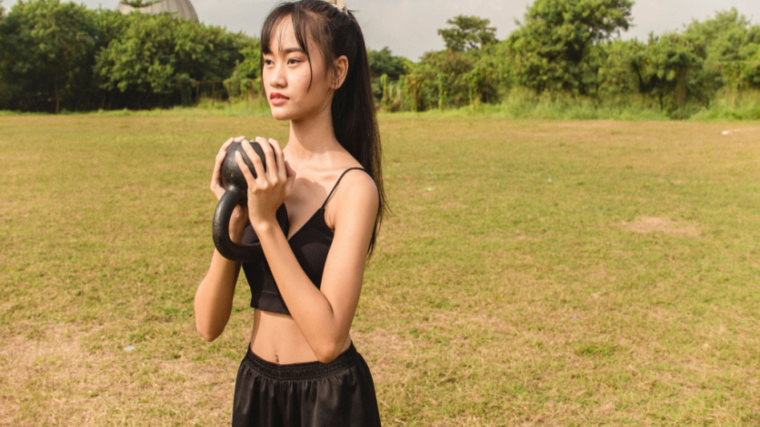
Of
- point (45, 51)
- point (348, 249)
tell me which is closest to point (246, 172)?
point (348, 249)

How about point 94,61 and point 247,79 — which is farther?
point 94,61

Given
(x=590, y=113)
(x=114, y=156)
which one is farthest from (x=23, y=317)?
(x=590, y=113)

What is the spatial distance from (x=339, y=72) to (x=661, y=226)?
5.89m

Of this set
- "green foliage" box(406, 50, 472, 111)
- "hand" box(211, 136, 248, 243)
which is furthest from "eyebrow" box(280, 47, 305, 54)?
"green foliage" box(406, 50, 472, 111)

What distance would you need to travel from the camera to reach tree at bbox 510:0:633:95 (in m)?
22.7

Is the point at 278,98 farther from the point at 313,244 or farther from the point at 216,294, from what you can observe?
the point at 216,294

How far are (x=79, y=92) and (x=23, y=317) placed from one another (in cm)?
3273

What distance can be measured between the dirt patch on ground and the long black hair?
5.39m

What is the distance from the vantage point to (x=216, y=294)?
1498mm

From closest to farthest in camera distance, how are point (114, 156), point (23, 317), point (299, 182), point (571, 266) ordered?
point (299, 182)
point (23, 317)
point (571, 266)
point (114, 156)

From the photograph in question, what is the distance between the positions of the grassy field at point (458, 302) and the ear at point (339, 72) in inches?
81.5

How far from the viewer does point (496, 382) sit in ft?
11.5

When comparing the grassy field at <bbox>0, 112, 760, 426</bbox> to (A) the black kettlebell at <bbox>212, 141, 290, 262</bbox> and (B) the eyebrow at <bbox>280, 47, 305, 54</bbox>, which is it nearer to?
(A) the black kettlebell at <bbox>212, 141, 290, 262</bbox>

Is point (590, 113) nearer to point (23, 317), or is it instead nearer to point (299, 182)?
point (23, 317)
